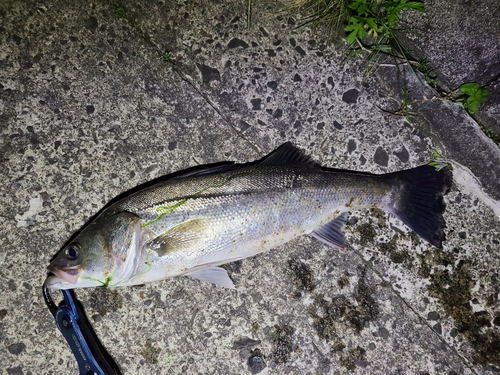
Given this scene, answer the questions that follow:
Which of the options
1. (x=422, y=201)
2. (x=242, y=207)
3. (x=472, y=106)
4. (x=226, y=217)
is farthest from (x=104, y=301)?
(x=472, y=106)

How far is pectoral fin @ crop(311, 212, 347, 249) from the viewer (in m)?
3.20

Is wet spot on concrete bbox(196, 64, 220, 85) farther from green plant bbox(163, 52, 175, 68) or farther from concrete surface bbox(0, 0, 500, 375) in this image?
green plant bbox(163, 52, 175, 68)

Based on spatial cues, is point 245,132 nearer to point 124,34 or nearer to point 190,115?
point 190,115

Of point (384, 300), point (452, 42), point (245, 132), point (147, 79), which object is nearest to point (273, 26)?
point (245, 132)

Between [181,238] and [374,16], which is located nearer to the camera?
[181,238]

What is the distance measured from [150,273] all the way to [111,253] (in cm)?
31

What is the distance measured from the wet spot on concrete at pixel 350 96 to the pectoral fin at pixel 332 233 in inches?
41.3

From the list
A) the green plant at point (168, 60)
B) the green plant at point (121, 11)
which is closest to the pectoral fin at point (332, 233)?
the green plant at point (168, 60)

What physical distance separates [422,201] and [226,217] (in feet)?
5.29

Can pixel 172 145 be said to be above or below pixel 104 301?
above

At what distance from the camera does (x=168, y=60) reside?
3439 mm

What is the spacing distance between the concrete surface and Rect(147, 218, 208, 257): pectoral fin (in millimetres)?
600

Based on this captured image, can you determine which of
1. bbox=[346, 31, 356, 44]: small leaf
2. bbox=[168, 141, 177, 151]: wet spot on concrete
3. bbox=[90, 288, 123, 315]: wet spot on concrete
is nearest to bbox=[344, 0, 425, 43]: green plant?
bbox=[346, 31, 356, 44]: small leaf

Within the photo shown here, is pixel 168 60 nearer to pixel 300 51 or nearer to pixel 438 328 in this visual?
pixel 300 51
